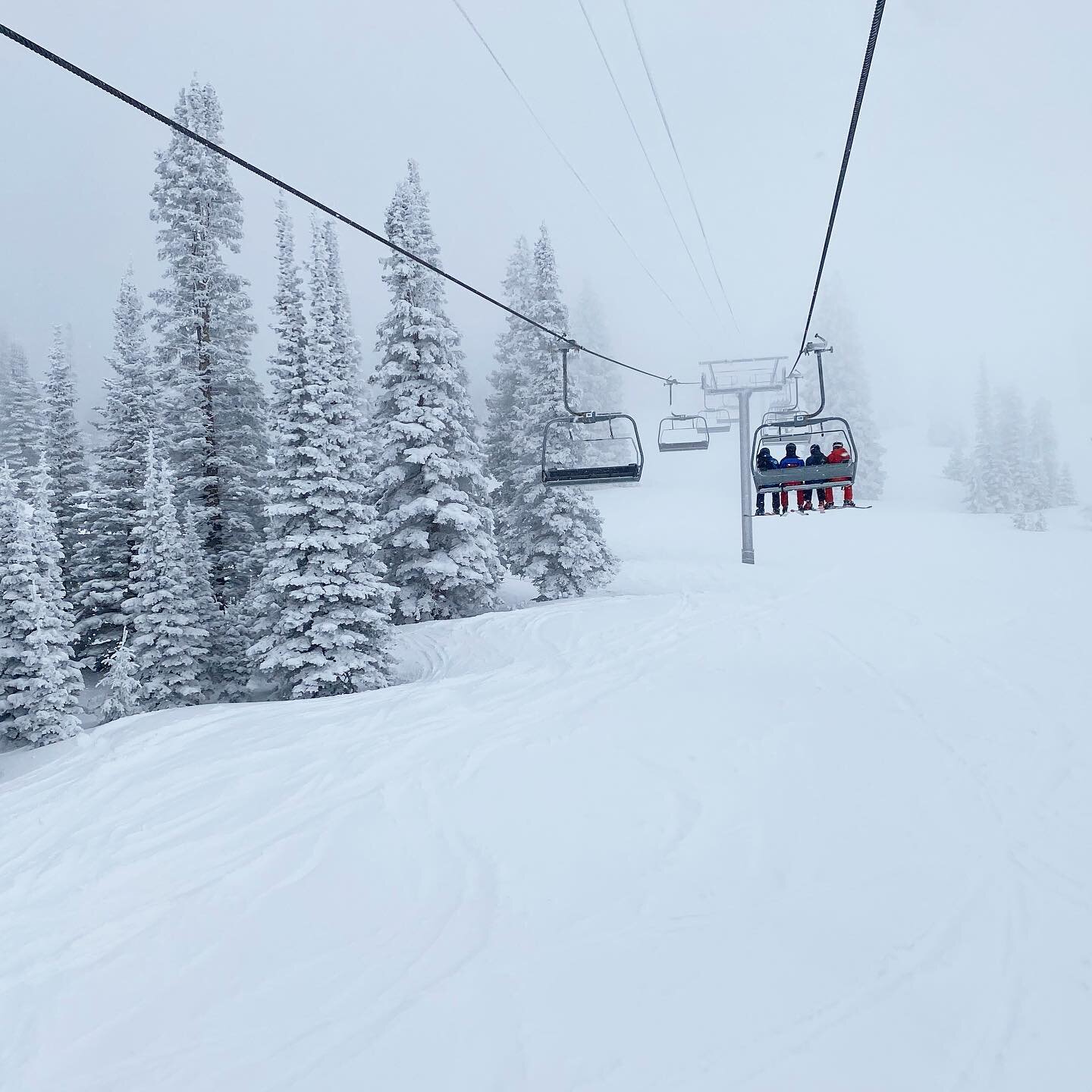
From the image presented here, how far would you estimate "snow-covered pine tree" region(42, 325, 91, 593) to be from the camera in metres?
26.0

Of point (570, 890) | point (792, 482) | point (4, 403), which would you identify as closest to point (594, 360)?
point (4, 403)

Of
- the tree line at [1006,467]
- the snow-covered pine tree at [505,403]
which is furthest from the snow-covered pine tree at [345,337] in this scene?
the tree line at [1006,467]

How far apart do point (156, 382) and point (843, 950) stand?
27.7m

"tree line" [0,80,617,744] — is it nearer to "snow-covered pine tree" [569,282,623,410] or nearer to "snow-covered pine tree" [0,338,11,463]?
"snow-covered pine tree" [0,338,11,463]

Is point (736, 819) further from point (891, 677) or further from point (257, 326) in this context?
point (257, 326)

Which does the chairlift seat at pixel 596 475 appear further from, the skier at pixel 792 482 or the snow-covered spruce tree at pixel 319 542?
the snow-covered spruce tree at pixel 319 542

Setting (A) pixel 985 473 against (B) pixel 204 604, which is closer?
(B) pixel 204 604

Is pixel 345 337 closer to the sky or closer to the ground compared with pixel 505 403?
closer to the sky

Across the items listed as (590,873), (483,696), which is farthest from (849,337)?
(590,873)

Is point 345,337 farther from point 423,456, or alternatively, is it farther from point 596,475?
point 596,475

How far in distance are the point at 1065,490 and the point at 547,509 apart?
173 feet

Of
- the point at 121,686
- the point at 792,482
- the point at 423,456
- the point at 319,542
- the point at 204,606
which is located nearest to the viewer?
the point at 792,482

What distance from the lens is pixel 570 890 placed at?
18.3ft

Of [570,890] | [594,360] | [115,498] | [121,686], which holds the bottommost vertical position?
[121,686]
